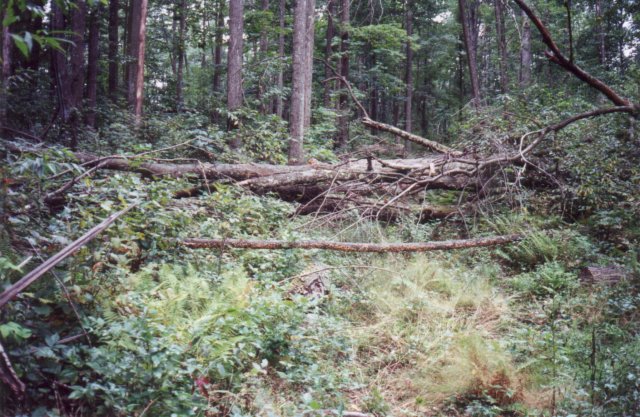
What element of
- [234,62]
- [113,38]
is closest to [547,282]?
[234,62]

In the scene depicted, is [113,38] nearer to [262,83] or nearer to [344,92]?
[262,83]

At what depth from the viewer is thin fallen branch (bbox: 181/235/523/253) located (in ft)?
20.3

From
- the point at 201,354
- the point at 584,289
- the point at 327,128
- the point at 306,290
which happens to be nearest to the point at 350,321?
the point at 306,290

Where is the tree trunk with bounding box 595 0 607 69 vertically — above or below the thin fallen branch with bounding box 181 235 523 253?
above

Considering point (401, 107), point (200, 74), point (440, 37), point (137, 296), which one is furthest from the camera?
point (401, 107)

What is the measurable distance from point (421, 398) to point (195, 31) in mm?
Answer: 18952

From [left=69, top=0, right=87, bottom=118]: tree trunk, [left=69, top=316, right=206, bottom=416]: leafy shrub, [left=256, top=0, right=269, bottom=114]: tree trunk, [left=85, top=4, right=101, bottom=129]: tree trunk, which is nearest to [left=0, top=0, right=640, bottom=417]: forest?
[left=69, top=316, right=206, bottom=416]: leafy shrub

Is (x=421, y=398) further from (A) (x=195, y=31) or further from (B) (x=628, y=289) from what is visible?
(A) (x=195, y=31)

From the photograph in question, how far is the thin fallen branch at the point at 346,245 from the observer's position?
6188mm

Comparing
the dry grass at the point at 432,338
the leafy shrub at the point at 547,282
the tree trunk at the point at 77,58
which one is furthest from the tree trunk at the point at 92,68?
the leafy shrub at the point at 547,282

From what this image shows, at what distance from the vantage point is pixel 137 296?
3908 millimetres

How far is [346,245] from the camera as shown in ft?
22.2

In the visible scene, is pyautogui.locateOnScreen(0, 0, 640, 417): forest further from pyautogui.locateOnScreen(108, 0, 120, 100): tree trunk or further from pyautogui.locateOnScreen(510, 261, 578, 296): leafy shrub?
pyautogui.locateOnScreen(108, 0, 120, 100): tree trunk

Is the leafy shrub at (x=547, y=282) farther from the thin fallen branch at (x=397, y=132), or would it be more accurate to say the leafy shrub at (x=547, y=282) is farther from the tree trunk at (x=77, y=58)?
the tree trunk at (x=77, y=58)
